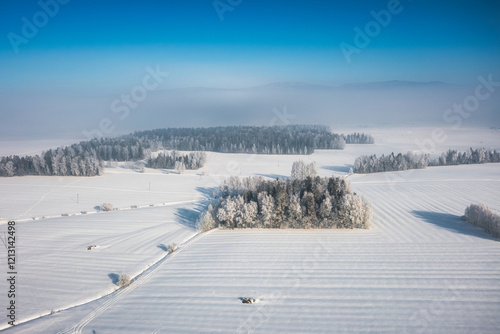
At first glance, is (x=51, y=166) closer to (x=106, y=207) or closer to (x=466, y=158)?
(x=106, y=207)

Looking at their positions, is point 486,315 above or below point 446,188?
below

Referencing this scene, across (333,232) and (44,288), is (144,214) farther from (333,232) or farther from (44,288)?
(333,232)

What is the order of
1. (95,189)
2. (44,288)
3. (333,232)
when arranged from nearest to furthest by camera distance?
1. (44,288)
2. (333,232)
3. (95,189)

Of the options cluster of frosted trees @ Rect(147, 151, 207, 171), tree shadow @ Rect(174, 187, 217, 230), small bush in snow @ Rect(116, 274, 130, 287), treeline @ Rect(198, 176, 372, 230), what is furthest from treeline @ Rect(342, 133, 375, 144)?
small bush in snow @ Rect(116, 274, 130, 287)

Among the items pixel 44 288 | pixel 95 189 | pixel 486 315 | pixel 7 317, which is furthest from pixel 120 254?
pixel 95 189

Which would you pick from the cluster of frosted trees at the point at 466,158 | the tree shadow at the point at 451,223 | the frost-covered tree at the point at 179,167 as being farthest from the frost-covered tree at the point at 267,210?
the cluster of frosted trees at the point at 466,158

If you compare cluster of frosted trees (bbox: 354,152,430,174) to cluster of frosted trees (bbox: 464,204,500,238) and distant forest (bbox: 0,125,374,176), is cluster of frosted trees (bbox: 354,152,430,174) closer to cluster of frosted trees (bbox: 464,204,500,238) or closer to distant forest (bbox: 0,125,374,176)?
distant forest (bbox: 0,125,374,176)

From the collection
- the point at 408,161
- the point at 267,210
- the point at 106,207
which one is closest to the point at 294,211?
the point at 267,210
